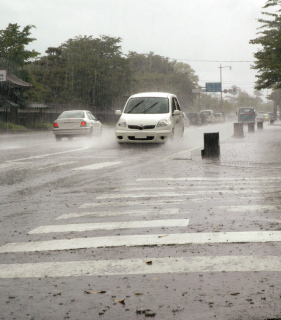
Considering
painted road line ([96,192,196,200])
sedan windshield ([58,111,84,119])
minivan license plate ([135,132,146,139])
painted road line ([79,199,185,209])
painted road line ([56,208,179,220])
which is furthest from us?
sedan windshield ([58,111,84,119])

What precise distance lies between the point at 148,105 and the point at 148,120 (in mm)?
1498

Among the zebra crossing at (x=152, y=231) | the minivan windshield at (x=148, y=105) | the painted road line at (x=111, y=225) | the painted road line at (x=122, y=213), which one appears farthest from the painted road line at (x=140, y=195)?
the minivan windshield at (x=148, y=105)

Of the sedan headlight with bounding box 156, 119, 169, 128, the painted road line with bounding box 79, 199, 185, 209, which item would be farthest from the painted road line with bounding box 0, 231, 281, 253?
the sedan headlight with bounding box 156, 119, 169, 128

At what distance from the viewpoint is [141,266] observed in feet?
15.9

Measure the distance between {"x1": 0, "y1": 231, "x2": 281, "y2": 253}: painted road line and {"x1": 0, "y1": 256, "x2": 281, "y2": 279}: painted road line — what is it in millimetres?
595

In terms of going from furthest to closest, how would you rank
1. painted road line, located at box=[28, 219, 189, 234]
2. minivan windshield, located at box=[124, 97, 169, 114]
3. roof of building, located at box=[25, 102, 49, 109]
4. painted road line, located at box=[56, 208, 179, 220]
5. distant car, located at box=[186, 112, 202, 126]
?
distant car, located at box=[186, 112, 202, 126] → roof of building, located at box=[25, 102, 49, 109] → minivan windshield, located at box=[124, 97, 169, 114] → painted road line, located at box=[56, 208, 179, 220] → painted road line, located at box=[28, 219, 189, 234]

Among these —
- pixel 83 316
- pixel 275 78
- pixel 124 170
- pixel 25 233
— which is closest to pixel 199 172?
pixel 124 170

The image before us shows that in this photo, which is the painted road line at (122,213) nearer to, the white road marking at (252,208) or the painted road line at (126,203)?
the painted road line at (126,203)

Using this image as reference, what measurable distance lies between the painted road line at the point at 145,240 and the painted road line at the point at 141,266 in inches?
23.4

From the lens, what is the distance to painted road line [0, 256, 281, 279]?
466 centimetres

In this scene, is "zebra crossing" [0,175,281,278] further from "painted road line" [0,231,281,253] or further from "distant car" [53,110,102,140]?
"distant car" [53,110,102,140]

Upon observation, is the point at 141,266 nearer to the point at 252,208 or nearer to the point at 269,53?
the point at 252,208

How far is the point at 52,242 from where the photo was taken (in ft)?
19.2

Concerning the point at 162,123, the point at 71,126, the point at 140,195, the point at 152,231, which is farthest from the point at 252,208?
the point at 71,126
